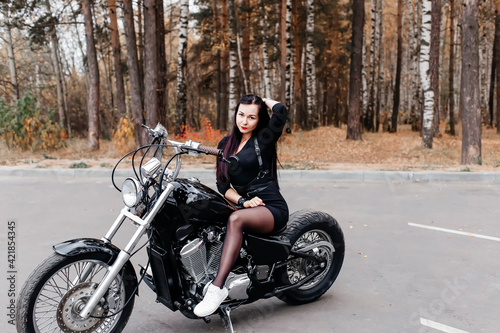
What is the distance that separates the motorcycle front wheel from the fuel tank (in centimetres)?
60

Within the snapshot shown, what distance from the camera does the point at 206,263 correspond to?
11.4 feet

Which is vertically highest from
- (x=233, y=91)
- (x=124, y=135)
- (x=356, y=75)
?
(x=356, y=75)

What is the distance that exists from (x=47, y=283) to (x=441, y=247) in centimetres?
452

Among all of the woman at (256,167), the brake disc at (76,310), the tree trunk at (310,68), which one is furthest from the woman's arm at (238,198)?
the tree trunk at (310,68)

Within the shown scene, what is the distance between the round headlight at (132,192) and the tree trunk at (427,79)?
13616 millimetres

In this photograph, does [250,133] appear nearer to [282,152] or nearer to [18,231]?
[18,231]

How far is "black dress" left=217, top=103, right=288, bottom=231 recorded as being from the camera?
3.75 meters

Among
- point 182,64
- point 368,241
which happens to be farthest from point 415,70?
point 368,241

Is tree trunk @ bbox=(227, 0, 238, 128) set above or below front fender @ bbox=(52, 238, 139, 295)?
above

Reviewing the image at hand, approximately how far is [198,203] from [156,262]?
51cm

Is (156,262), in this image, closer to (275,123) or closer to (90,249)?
(90,249)

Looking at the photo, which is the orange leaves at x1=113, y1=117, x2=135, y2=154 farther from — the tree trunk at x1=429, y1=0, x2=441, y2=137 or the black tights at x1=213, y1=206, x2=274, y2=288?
the black tights at x1=213, y1=206, x2=274, y2=288

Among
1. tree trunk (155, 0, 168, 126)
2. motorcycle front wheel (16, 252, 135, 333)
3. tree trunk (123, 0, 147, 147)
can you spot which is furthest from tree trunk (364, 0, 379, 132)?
motorcycle front wheel (16, 252, 135, 333)

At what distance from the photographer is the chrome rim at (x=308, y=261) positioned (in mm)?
4055
